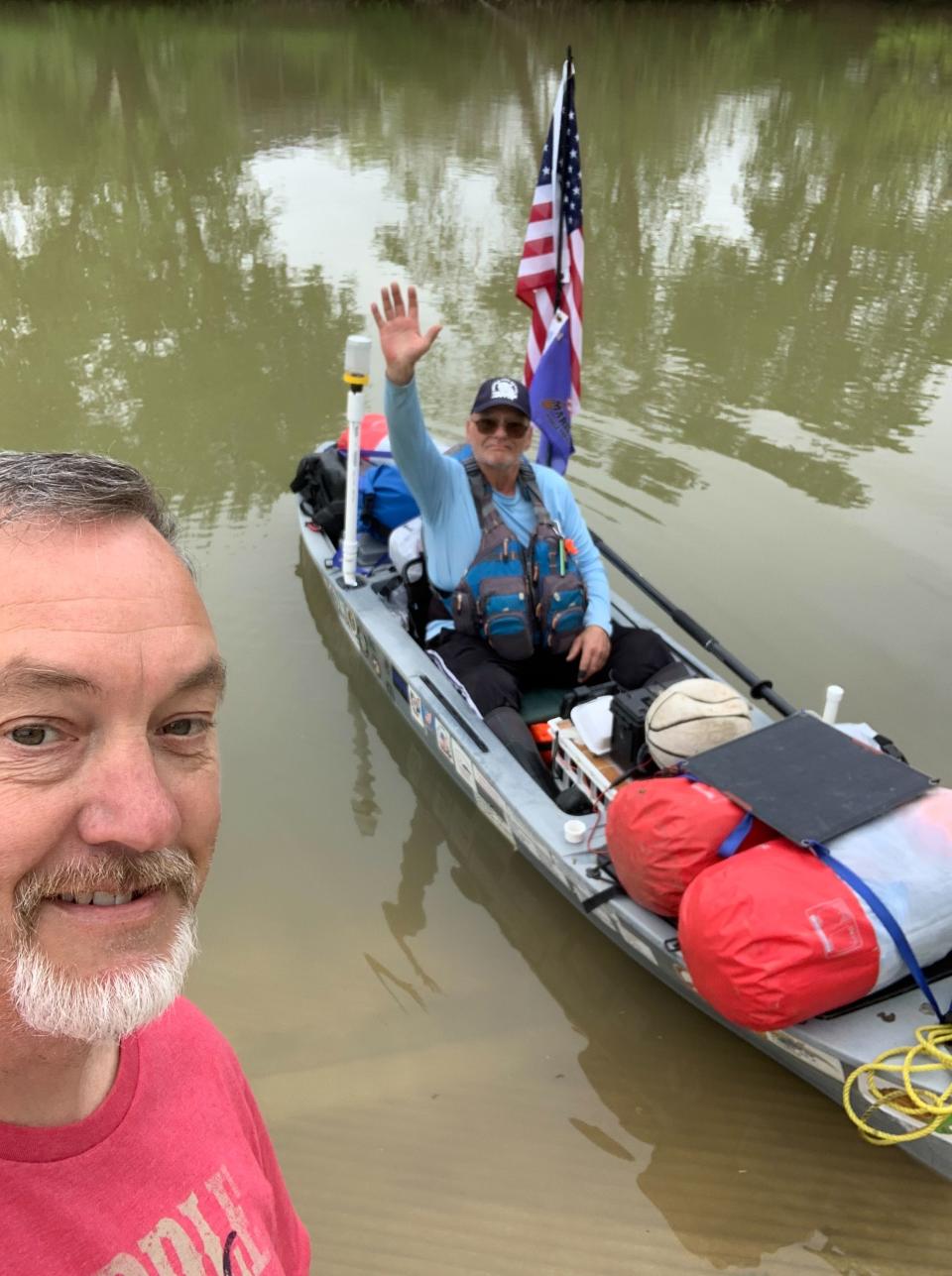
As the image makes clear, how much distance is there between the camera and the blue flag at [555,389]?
604 cm

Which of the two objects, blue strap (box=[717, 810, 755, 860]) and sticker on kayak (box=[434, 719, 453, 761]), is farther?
sticker on kayak (box=[434, 719, 453, 761])

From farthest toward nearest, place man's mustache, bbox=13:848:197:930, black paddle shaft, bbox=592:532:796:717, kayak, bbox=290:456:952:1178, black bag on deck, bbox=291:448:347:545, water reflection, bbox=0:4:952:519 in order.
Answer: water reflection, bbox=0:4:952:519 → black bag on deck, bbox=291:448:347:545 → black paddle shaft, bbox=592:532:796:717 → kayak, bbox=290:456:952:1178 → man's mustache, bbox=13:848:197:930

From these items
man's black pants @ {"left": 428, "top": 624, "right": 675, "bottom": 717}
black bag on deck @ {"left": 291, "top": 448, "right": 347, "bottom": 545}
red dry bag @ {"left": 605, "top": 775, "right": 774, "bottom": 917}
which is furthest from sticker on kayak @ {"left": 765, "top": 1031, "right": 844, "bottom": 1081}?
black bag on deck @ {"left": 291, "top": 448, "right": 347, "bottom": 545}

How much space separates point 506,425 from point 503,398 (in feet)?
0.49

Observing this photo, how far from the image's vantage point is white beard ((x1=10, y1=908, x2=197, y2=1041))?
3.38 feet

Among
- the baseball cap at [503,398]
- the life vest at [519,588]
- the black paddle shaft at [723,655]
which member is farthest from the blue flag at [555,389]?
the baseball cap at [503,398]

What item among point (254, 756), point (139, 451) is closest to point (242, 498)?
point (139, 451)

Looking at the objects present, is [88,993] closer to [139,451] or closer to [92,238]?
[139,451]

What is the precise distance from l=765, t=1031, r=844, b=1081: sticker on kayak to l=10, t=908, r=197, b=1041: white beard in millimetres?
2809

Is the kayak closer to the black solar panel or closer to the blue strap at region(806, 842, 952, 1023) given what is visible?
the blue strap at region(806, 842, 952, 1023)

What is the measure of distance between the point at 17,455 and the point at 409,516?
518 cm

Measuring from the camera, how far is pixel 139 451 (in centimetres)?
840

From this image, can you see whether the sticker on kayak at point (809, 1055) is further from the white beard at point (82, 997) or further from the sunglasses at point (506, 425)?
the sunglasses at point (506, 425)

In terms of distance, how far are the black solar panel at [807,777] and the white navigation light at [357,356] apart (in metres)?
2.68
